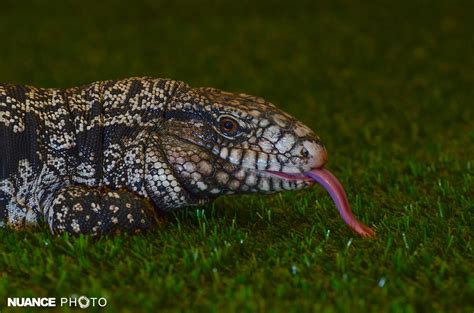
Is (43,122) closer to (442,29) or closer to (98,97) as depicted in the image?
(98,97)

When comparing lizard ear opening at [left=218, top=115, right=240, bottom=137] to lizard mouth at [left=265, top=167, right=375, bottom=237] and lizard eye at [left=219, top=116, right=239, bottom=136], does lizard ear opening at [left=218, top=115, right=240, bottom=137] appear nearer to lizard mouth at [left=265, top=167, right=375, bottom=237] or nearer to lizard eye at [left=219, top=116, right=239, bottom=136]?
lizard eye at [left=219, top=116, right=239, bottom=136]

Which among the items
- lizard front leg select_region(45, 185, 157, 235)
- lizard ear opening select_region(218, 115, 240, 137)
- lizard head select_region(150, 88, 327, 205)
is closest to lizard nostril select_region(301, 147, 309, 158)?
lizard head select_region(150, 88, 327, 205)

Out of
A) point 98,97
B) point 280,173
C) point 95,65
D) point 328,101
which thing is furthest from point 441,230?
point 95,65

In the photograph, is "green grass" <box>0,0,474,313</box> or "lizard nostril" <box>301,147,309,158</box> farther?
"lizard nostril" <box>301,147,309,158</box>

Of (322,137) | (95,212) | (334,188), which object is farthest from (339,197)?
(322,137)

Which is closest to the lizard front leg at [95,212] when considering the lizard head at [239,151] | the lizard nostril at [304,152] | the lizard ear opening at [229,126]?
the lizard head at [239,151]

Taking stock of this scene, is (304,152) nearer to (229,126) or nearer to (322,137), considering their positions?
(229,126)
